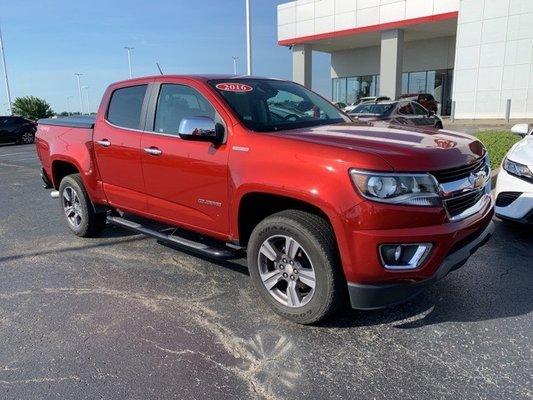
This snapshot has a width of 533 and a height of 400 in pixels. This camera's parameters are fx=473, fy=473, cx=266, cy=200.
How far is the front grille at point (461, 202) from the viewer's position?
10.2 ft

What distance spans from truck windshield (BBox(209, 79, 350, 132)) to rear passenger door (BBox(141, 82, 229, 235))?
0.21 meters

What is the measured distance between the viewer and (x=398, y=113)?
46.8 feet

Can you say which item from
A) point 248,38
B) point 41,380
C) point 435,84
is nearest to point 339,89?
point 435,84

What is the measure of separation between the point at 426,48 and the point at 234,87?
107ft

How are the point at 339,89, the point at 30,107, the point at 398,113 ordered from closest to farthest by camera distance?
1. the point at 398,113
2. the point at 339,89
3. the point at 30,107

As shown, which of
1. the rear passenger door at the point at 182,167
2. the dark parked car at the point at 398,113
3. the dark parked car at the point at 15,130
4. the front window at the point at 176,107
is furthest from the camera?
the dark parked car at the point at 15,130

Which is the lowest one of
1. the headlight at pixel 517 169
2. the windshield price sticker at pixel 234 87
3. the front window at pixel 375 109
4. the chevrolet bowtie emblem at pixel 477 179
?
the headlight at pixel 517 169

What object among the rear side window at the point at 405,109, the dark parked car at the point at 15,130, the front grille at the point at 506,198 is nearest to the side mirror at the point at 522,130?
the front grille at the point at 506,198

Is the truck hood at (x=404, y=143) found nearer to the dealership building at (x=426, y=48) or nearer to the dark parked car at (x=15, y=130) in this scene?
the dealership building at (x=426, y=48)

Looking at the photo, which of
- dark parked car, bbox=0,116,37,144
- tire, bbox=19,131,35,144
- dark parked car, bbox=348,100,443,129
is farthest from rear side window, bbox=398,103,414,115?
tire, bbox=19,131,35,144

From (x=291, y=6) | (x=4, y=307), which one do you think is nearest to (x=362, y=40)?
(x=291, y=6)

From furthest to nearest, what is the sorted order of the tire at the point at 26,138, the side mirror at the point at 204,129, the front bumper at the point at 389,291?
the tire at the point at 26,138, the side mirror at the point at 204,129, the front bumper at the point at 389,291

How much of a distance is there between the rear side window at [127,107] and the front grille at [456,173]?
111 inches

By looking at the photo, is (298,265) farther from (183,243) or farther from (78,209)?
(78,209)
